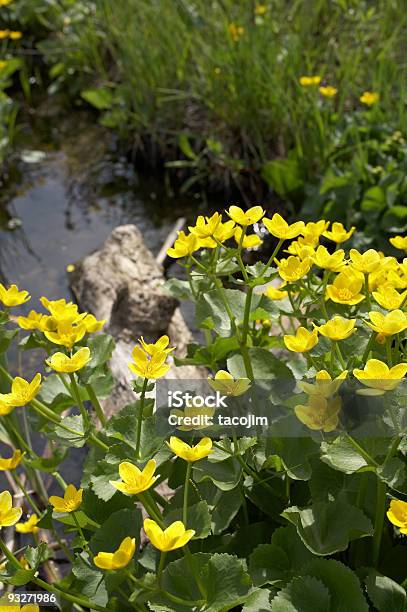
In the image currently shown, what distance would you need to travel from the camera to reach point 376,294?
47.1 inches

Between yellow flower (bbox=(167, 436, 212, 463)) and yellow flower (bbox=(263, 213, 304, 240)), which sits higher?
yellow flower (bbox=(263, 213, 304, 240))

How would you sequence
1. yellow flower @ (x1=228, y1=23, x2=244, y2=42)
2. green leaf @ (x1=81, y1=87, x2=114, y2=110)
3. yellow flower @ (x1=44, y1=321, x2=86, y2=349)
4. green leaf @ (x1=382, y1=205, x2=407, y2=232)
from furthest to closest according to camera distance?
1. green leaf @ (x1=81, y1=87, x2=114, y2=110)
2. yellow flower @ (x1=228, y1=23, x2=244, y2=42)
3. green leaf @ (x1=382, y1=205, x2=407, y2=232)
4. yellow flower @ (x1=44, y1=321, x2=86, y2=349)

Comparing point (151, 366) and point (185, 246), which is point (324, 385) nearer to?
point (151, 366)

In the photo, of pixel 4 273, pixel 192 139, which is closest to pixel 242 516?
pixel 4 273

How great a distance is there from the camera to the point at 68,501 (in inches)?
46.9

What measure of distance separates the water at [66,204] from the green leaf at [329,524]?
2377mm

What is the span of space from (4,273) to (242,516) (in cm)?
250

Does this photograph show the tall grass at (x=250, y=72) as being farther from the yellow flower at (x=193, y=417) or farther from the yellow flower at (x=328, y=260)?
the yellow flower at (x=193, y=417)

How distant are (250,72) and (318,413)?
8.83 feet

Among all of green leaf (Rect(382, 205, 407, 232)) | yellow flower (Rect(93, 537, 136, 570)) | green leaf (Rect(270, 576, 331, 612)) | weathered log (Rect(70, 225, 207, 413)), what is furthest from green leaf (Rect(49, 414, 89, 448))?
green leaf (Rect(382, 205, 407, 232))

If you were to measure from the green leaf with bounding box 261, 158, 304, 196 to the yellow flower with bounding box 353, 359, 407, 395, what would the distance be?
232 cm

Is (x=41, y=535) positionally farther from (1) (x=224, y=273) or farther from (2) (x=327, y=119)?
(2) (x=327, y=119)

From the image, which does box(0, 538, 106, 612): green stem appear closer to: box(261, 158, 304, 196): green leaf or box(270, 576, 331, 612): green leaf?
box(270, 576, 331, 612): green leaf

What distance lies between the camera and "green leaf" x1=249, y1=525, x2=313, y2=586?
3.79 feet
